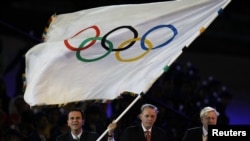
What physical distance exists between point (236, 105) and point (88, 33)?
7438 mm

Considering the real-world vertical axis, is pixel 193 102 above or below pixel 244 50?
below

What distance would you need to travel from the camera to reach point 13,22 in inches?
613

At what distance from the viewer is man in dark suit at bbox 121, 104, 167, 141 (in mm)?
9352

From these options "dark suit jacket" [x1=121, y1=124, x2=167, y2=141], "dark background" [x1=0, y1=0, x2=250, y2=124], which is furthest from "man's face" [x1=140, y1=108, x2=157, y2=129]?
"dark background" [x1=0, y1=0, x2=250, y2=124]

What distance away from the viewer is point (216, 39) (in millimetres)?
17797

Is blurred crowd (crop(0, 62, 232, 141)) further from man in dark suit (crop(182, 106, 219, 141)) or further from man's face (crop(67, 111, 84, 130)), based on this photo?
man in dark suit (crop(182, 106, 219, 141))

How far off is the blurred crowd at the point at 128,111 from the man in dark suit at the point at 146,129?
28 cm

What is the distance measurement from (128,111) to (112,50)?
2815 mm

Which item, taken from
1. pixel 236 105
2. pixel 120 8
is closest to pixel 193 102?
pixel 236 105

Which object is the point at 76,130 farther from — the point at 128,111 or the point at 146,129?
the point at 128,111

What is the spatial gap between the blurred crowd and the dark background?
1.51m

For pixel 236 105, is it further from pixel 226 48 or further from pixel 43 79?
pixel 43 79

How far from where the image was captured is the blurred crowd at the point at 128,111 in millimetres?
11117

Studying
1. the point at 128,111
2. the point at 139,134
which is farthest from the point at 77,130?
the point at 128,111
